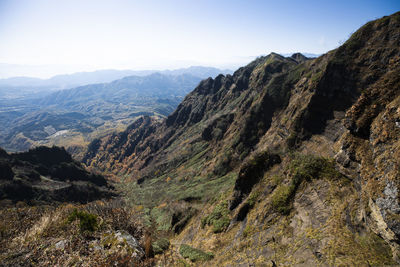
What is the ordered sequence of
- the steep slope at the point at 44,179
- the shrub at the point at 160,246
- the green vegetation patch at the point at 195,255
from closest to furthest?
the green vegetation patch at the point at 195,255
the shrub at the point at 160,246
the steep slope at the point at 44,179

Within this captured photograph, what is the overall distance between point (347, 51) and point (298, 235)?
59491mm

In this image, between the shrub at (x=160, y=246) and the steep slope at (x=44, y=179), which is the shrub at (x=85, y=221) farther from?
the steep slope at (x=44, y=179)

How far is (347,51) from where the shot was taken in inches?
2032

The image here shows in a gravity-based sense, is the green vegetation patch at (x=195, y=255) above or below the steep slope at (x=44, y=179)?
above

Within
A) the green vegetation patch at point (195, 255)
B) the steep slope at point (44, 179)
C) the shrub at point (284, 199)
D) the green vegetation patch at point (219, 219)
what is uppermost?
the shrub at point (284, 199)

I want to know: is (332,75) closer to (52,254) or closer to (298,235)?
(298,235)

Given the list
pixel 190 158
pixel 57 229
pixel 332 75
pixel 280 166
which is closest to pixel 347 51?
pixel 332 75

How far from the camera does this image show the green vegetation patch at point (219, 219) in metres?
18.8

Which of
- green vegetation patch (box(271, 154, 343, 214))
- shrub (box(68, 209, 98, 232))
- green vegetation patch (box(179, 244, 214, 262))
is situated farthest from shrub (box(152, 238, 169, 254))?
A: green vegetation patch (box(271, 154, 343, 214))

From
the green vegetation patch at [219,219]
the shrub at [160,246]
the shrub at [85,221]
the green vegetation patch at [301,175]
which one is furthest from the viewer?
the green vegetation patch at [219,219]

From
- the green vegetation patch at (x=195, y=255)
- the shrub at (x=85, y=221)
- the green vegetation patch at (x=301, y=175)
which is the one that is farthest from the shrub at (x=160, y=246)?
the green vegetation patch at (x=301, y=175)

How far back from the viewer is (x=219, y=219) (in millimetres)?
20188

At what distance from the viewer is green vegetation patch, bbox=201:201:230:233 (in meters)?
18.8

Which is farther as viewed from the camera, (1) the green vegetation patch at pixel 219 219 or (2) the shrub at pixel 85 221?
(1) the green vegetation patch at pixel 219 219
